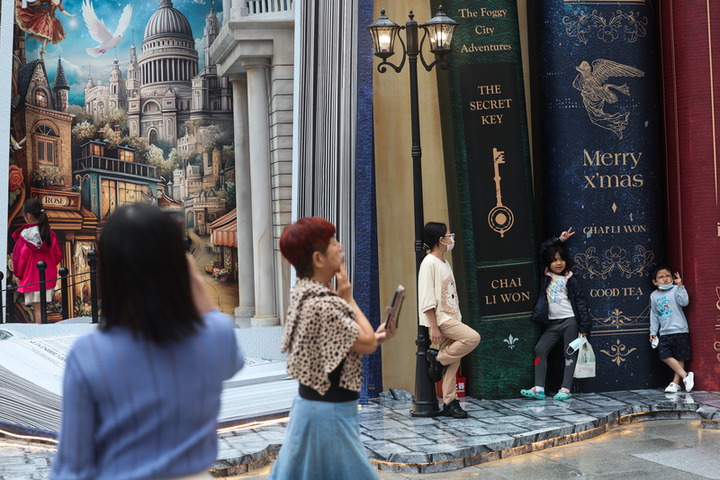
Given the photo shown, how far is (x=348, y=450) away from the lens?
10.5 feet

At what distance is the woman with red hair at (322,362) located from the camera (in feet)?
10.6

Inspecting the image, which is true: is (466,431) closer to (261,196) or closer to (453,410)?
(453,410)

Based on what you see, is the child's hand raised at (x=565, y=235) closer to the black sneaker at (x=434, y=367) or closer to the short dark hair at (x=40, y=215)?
the black sneaker at (x=434, y=367)

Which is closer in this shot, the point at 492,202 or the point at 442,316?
the point at 442,316

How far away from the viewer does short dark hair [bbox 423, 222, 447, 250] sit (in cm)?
676

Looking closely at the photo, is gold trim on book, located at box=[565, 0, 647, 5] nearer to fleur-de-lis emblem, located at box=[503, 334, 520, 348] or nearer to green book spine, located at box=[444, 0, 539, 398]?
green book spine, located at box=[444, 0, 539, 398]

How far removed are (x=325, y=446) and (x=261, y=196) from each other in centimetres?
1063

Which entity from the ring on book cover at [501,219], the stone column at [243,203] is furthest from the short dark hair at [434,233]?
the stone column at [243,203]

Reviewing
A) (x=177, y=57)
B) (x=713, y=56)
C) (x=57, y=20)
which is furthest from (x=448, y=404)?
(x=57, y=20)

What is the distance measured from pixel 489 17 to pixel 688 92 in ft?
6.44

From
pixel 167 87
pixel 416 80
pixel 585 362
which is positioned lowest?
pixel 585 362

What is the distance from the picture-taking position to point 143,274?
6.15 feet

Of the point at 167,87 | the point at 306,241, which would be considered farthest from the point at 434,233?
the point at 167,87

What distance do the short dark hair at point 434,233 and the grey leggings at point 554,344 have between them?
1519 millimetres
